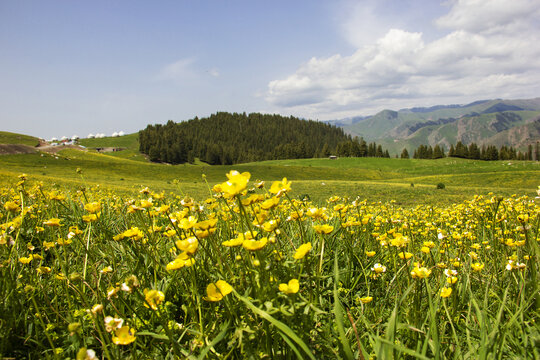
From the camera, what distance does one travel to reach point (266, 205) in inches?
53.0

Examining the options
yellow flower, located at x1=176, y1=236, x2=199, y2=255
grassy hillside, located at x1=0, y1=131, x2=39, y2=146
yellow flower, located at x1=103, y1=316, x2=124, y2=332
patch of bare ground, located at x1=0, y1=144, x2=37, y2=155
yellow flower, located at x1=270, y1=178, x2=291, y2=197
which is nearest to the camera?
yellow flower, located at x1=103, y1=316, x2=124, y2=332

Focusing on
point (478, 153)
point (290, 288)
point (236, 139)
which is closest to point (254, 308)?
point (290, 288)

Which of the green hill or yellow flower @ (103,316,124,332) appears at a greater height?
the green hill

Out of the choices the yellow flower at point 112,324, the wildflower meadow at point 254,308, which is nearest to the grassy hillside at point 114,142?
the wildflower meadow at point 254,308

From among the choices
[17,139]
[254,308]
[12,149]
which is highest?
[17,139]

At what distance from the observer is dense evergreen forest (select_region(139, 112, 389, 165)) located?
104 metres

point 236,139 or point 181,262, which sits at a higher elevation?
point 236,139

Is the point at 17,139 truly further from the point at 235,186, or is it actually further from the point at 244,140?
the point at 235,186

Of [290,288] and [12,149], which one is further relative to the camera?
[12,149]

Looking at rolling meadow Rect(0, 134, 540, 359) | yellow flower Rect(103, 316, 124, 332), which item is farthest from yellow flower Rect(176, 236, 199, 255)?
yellow flower Rect(103, 316, 124, 332)

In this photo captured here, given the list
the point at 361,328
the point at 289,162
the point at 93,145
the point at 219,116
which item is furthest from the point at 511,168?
the point at 93,145

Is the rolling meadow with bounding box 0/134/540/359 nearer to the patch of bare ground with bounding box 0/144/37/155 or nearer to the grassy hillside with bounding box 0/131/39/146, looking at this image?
the patch of bare ground with bounding box 0/144/37/155

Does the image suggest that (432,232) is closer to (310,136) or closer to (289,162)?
(289,162)

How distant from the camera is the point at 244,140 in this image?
141750mm
